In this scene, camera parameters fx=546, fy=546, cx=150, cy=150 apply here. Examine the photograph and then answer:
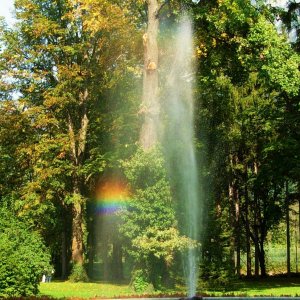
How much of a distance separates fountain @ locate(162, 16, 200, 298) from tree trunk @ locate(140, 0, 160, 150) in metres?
0.90

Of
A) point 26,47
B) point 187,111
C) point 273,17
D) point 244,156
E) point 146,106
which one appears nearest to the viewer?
point 146,106

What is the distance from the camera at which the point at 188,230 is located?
19.1 metres

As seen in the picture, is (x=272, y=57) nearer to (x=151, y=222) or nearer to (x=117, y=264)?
(x=151, y=222)

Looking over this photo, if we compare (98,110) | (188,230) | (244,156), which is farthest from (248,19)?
(244,156)

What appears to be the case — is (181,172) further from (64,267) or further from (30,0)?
(64,267)

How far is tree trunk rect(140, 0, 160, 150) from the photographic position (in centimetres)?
2053

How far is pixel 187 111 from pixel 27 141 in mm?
8398

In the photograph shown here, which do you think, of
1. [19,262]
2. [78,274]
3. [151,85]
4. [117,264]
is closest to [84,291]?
[19,262]

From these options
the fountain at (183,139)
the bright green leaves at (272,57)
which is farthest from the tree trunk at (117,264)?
the bright green leaves at (272,57)

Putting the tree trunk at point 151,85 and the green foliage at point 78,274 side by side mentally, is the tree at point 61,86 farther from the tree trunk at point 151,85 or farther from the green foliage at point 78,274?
the tree trunk at point 151,85

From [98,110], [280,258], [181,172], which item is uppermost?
[98,110]

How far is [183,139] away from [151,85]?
3.15 m

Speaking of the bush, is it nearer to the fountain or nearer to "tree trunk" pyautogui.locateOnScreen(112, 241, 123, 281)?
the fountain

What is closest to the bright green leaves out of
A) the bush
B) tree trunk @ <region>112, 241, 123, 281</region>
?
the bush
